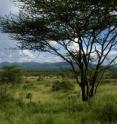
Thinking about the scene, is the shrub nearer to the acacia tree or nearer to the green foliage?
the green foliage

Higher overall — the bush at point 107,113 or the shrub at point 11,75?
the shrub at point 11,75

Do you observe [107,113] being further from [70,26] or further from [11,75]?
→ [11,75]

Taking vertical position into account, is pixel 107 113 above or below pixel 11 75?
below

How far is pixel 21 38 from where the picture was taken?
76.4 ft

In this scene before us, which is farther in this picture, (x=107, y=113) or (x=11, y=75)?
(x=11, y=75)

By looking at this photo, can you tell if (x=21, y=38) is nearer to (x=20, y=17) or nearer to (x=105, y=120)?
(x=20, y=17)

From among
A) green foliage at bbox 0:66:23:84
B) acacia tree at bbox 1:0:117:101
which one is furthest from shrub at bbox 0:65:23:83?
acacia tree at bbox 1:0:117:101

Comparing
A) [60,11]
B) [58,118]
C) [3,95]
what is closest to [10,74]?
[3,95]

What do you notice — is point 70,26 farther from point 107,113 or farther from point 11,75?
point 11,75

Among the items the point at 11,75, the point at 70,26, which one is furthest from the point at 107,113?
the point at 11,75

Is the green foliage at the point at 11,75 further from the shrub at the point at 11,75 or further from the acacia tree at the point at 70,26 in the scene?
the acacia tree at the point at 70,26

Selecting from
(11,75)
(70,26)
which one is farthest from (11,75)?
(70,26)

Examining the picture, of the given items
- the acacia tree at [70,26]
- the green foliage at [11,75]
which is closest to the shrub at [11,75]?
the green foliage at [11,75]

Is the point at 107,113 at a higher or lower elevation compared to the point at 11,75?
lower
